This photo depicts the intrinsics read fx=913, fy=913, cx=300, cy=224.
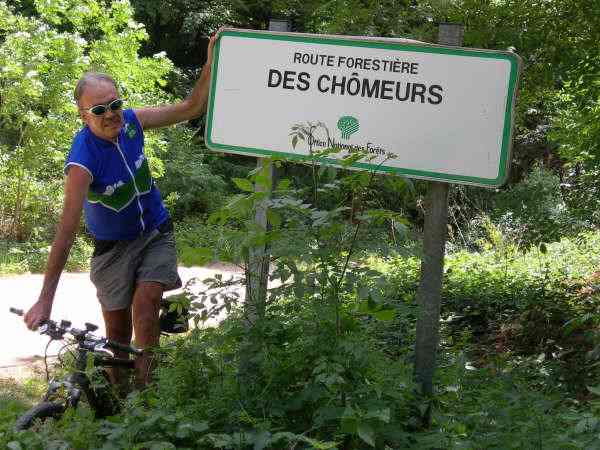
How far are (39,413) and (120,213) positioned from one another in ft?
3.40

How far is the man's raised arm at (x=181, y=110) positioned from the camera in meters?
4.79

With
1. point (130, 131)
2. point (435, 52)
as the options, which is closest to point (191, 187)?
point (130, 131)

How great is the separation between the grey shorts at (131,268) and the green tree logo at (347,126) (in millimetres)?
1112

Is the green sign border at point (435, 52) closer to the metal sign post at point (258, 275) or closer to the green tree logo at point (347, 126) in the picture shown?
the green tree logo at point (347, 126)

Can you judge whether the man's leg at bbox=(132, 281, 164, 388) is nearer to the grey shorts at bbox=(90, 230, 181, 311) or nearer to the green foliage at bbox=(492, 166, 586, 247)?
the grey shorts at bbox=(90, 230, 181, 311)

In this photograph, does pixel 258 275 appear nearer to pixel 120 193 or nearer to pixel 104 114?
pixel 120 193

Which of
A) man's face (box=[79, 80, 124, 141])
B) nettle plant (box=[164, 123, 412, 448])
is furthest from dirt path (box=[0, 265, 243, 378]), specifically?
nettle plant (box=[164, 123, 412, 448])

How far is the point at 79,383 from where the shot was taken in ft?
13.4

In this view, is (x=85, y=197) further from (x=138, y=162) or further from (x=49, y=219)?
(x=49, y=219)

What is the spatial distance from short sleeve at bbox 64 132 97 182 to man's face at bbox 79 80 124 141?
0.10 meters

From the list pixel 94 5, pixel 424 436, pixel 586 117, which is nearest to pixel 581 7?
pixel 586 117

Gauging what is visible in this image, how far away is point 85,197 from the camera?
4.26 metres

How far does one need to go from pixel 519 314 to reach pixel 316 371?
4045 millimetres

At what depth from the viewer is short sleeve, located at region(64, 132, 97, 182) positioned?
4.23 metres
